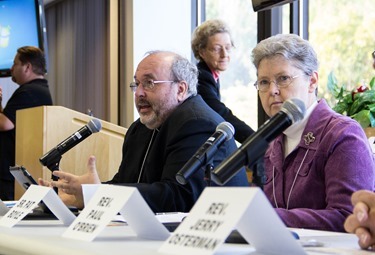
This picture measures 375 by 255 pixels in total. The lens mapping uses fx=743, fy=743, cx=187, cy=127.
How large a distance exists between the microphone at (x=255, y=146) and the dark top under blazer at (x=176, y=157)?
1098mm

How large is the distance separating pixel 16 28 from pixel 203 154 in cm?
394

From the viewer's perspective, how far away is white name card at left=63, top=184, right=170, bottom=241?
133 centimetres

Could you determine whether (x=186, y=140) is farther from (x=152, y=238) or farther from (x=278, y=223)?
(x=278, y=223)

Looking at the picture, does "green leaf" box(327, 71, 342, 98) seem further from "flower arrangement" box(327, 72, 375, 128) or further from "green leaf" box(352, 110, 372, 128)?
"green leaf" box(352, 110, 372, 128)

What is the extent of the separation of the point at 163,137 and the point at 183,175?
108 cm

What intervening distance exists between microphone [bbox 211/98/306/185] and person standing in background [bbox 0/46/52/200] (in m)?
3.23

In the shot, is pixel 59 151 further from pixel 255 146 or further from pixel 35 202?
pixel 255 146

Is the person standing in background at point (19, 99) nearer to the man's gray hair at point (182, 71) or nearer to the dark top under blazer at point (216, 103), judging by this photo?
the dark top under blazer at point (216, 103)

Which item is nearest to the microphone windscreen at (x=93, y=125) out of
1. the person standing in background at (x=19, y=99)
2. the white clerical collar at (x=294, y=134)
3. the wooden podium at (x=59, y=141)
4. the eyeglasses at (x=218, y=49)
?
the white clerical collar at (x=294, y=134)

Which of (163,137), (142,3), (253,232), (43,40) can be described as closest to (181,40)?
(142,3)

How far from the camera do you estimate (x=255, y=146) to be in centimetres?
133

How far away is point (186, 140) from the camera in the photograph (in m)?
2.64

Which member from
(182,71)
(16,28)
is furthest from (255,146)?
(16,28)

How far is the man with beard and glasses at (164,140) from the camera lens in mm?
2492
